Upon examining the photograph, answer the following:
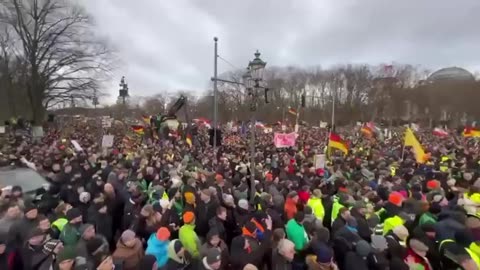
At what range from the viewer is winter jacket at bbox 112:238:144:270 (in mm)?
5425

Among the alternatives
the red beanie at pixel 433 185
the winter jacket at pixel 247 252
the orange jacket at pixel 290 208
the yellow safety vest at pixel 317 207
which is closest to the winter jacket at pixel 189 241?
the winter jacket at pixel 247 252

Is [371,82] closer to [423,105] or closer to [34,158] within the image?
[423,105]

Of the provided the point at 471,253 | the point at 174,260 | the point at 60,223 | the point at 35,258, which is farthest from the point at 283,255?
the point at 60,223

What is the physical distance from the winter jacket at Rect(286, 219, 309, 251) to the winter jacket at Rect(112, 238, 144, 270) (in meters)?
2.00

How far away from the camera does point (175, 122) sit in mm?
26516

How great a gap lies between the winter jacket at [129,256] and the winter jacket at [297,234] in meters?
2.00

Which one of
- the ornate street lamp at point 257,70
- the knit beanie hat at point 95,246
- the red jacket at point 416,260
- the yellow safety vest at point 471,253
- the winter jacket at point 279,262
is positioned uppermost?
the ornate street lamp at point 257,70

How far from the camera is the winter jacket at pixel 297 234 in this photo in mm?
6320

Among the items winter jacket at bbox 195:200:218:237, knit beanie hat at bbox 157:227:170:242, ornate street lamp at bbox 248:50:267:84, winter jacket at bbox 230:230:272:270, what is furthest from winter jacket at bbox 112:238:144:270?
ornate street lamp at bbox 248:50:267:84

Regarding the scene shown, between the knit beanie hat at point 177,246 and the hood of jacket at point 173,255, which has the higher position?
the knit beanie hat at point 177,246

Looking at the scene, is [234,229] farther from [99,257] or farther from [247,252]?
[99,257]

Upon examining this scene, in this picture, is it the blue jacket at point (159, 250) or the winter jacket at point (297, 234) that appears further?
the winter jacket at point (297, 234)

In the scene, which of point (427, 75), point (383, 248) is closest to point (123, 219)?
point (383, 248)

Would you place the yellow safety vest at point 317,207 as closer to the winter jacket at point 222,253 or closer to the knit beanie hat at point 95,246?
the winter jacket at point 222,253
